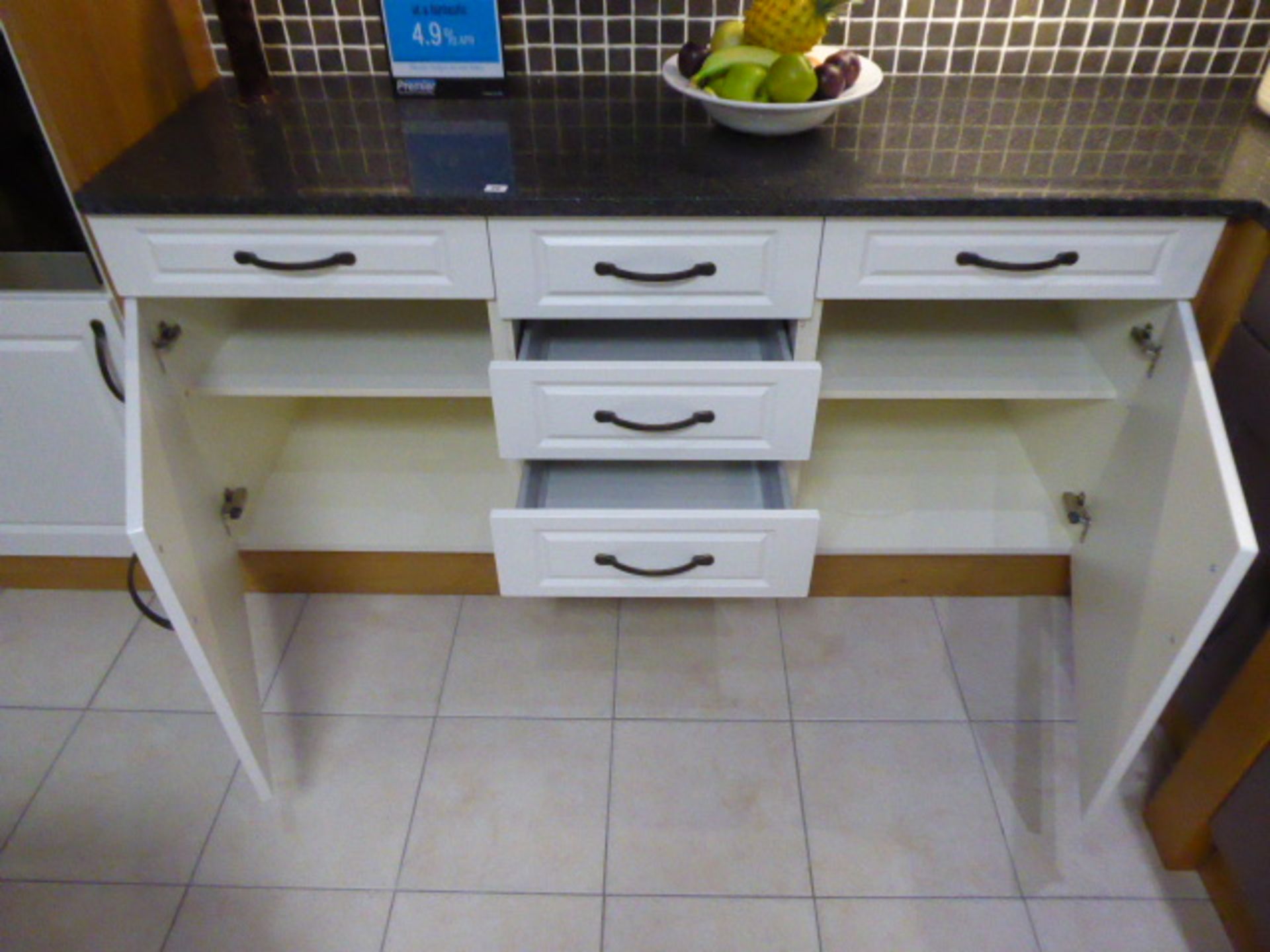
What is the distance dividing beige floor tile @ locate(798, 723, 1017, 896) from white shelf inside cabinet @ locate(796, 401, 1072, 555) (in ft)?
1.00

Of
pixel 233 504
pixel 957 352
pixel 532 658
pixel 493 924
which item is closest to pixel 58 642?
pixel 233 504

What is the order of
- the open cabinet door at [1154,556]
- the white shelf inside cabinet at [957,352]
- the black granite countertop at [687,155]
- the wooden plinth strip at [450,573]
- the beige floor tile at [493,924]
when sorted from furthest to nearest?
the wooden plinth strip at [450,573], the white shelf inside cabinet at [957,352], the beige floor tile at [493,924], the black granite countertop at [687,155], the open cabinet door at [1154,556]

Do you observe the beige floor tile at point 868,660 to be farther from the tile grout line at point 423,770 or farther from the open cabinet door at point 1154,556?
the tile grout line at point 423,770

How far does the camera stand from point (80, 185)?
1.12 m

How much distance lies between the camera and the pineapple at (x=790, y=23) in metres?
1.14

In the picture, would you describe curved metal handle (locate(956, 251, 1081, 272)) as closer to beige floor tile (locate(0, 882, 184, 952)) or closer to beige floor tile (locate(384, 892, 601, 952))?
beige floor tile (locate(384, 892, 601, 952))

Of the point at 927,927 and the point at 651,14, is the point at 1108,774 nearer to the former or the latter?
the point at 927,927

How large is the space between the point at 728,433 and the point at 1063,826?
2.46ft

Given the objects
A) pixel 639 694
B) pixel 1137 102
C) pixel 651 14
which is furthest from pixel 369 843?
pixel 1137 102

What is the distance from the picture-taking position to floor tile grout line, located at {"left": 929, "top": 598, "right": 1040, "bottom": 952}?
3.97ft

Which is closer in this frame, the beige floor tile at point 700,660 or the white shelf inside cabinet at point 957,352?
the white shelf inside cabinet at point 957,352

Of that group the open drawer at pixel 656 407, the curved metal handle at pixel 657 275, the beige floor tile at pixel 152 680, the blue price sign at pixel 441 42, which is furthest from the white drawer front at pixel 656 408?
the beige floor tile at pixel 152 680

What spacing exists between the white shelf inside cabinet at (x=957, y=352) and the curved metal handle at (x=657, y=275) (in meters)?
0.28

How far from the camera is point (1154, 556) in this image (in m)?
1.10
